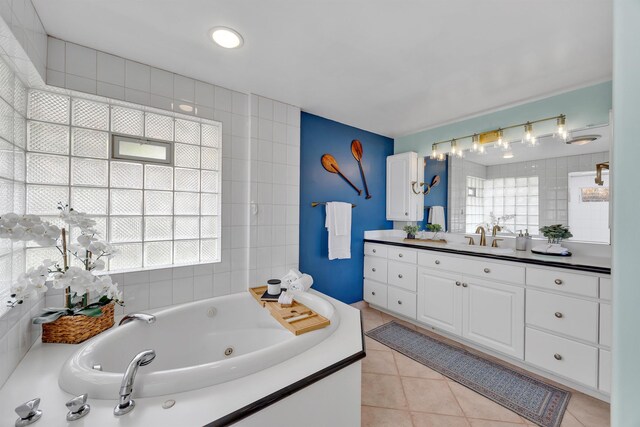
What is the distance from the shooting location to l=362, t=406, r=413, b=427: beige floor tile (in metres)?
1.54

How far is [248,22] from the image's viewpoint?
143 centimetres

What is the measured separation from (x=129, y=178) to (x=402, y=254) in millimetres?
2463

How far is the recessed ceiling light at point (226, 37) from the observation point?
4.90 ft

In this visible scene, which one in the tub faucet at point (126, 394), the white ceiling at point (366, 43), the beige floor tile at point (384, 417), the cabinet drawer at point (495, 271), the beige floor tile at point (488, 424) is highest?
the white ceiling at point (366, 43)

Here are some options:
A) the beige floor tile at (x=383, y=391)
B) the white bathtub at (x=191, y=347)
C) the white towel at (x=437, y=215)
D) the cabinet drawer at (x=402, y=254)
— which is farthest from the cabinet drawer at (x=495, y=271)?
the white bathtub at (x=191, y=347)

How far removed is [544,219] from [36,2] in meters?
3.69

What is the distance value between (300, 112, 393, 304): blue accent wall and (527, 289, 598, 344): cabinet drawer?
1.66 metres

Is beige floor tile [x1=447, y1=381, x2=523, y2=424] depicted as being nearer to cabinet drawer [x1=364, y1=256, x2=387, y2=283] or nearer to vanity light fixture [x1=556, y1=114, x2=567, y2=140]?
cabinet drawer [x1=364, y1=256, x2=387, y2=283]

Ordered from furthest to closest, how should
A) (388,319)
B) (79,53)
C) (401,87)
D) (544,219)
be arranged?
1. (388,319)
2. (544,219)
3. (401,87)
4. (79,53)

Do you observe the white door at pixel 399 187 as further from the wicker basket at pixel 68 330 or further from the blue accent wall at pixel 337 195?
the wicker basket at pixel 68 330

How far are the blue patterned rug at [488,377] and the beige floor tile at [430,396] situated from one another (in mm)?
170

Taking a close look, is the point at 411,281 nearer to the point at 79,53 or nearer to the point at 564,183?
the point at 564,183

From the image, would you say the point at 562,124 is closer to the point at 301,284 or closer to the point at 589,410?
the point at 589,410

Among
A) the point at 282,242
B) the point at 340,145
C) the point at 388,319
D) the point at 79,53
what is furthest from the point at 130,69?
the point at 388,319
